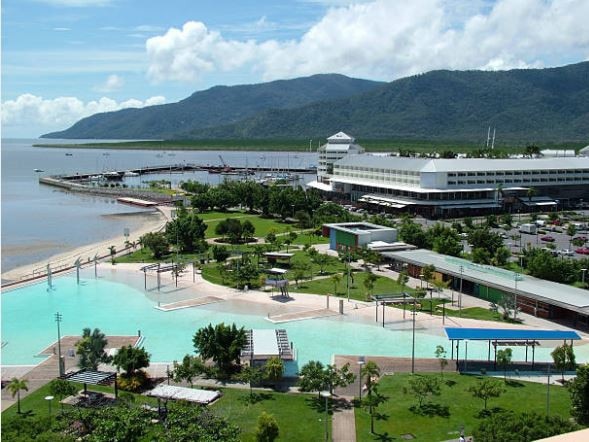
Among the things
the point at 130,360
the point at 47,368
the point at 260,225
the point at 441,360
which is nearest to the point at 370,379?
the point at 441,360

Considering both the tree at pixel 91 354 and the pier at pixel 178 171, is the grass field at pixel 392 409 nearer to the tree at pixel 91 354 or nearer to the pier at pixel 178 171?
the tree at pixel 91 354

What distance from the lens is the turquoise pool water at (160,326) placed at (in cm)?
2823

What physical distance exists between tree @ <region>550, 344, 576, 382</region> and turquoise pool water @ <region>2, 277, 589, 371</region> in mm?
2824

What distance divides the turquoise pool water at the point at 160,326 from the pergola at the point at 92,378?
443cm

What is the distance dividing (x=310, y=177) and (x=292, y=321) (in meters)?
113

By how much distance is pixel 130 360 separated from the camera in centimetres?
2366

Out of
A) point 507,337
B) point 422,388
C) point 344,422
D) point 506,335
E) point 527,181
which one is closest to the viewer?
point 344,422

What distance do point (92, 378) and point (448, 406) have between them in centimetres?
1250

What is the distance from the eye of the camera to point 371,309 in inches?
1355

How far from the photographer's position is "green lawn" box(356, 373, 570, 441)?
1988 centimetres

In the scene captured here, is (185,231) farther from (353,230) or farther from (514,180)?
(514,180)

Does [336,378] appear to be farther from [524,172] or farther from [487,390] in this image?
[524,172]

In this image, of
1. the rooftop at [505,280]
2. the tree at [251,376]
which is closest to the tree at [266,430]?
the tree at [251,376]

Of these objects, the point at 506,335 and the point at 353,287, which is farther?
the point at 353,287
